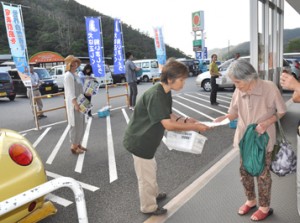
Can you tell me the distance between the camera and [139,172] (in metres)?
2.91

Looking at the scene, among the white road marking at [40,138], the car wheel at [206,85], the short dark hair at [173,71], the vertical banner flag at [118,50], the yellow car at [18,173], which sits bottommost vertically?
the white road marking at [40,138]

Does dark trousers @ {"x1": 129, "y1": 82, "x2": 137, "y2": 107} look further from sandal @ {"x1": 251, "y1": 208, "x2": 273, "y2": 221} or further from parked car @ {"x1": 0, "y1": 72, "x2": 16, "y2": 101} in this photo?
parked car @ {"x1": 0, "y1": 72, "x2": 16, "y2": 101}

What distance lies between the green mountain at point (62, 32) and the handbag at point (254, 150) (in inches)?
1548

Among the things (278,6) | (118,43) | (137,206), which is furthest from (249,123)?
(118,43)

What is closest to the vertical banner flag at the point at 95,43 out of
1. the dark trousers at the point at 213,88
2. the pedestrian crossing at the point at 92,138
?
the pedestrian crossing at the point at 92,138

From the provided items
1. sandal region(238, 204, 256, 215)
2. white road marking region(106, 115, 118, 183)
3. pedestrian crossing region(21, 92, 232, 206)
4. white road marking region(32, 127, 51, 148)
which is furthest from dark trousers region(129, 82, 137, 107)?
sandal region(238, 204, 256, 215)

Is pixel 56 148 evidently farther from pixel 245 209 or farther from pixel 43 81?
pixel 43 81

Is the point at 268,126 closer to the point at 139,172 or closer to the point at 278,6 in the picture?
the point at 139,172

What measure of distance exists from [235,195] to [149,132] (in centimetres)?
141

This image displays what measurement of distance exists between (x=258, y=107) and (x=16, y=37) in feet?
22.6

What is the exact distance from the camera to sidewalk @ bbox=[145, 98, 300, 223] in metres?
2.89

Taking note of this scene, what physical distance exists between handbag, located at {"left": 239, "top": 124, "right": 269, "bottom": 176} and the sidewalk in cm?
63

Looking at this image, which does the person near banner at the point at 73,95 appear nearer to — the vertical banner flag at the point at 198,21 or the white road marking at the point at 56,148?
the white road marking at the point at 56,148

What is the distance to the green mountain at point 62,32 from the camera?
143 ft
